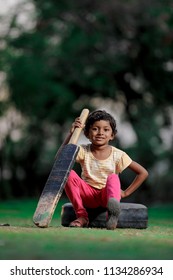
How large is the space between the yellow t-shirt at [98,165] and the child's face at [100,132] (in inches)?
5.1

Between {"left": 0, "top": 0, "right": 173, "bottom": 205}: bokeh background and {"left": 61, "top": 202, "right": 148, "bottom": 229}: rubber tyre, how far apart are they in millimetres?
9668

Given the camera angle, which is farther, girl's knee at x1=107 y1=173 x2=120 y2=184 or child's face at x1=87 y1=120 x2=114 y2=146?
child's face at x1=87 y1=120 x2=114 y2=146

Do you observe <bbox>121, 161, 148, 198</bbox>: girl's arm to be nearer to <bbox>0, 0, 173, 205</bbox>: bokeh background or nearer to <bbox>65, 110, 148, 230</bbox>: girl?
<bbox>65, 110, 148, 230</bbox>: girl

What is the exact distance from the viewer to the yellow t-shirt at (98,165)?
19.1ft

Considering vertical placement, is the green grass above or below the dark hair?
below

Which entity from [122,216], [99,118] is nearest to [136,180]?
[122,216]

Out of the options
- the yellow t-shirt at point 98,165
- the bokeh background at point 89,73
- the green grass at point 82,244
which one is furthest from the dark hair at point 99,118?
the bokeh background at point 89,73

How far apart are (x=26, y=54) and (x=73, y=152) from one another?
10.9 m

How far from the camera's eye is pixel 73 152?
574cm

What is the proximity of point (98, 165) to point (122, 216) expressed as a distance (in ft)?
1.49

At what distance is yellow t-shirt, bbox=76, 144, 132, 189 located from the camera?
19.1ft

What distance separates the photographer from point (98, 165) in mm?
5828

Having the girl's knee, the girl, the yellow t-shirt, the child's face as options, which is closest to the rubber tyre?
the girl

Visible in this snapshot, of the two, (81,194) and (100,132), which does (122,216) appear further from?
(100,132)
